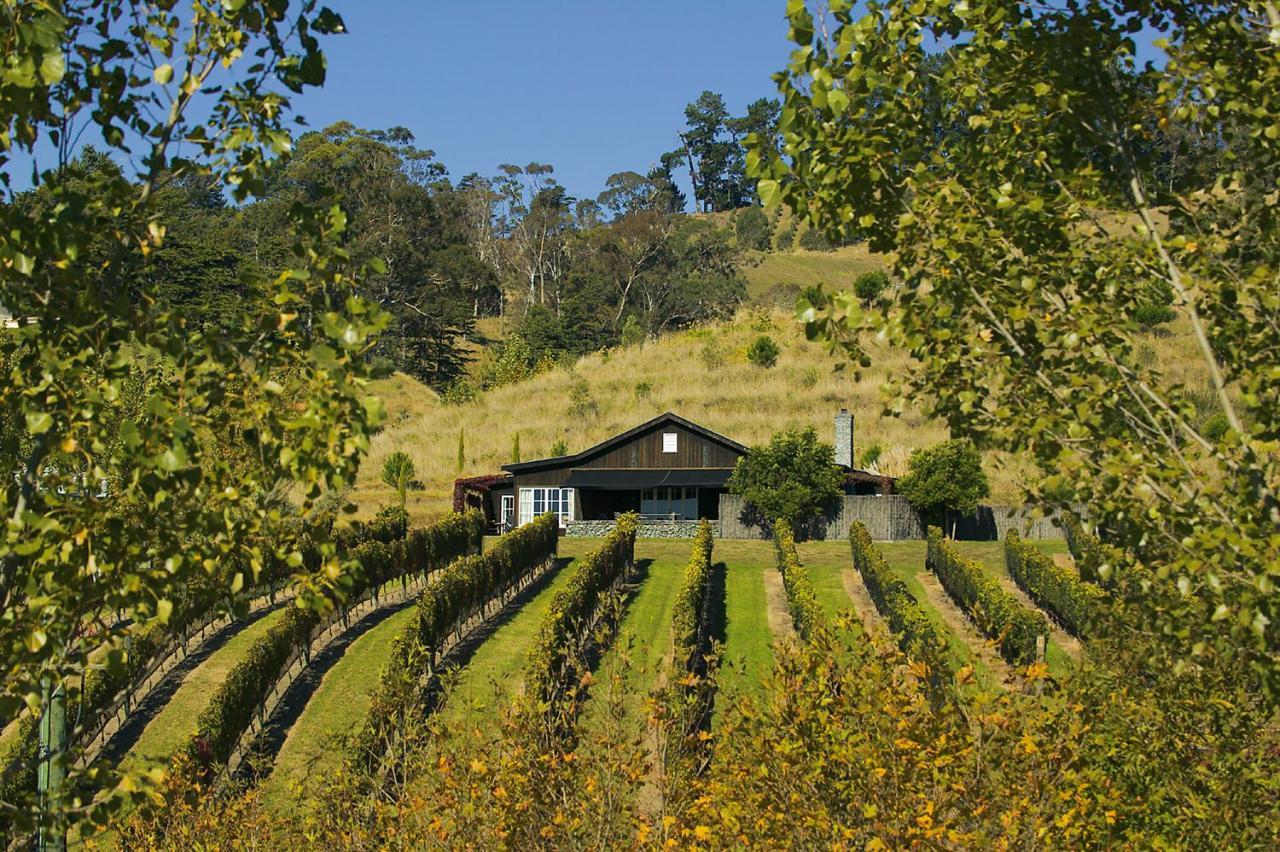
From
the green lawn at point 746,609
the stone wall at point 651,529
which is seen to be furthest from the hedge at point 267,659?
the stone wall at point 651,529

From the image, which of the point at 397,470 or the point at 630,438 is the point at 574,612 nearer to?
the point at 630,438

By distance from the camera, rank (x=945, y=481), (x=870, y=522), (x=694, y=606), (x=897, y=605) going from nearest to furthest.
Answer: (x=897, y=605)
(x=694, y=606)
(x=945, y=481)
(x=870, y=522)

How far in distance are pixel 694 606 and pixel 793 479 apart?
18.4m

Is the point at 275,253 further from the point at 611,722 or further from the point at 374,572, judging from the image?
the point at 611,722

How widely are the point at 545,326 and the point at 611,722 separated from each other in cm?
8075

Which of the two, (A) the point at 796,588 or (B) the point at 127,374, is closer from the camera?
(B) the point at 127,374

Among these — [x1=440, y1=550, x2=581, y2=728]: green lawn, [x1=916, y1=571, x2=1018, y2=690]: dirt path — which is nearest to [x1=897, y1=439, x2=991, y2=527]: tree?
[x1=916, y1=571, x2=1018, y2=690]: dirt path

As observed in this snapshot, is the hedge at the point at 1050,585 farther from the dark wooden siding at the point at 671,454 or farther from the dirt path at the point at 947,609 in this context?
the dark wooden siding at the point at 671,454

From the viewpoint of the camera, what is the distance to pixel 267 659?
22.9m

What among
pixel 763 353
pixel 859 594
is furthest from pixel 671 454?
pixel 763 353

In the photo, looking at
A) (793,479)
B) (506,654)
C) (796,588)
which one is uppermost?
(793,479)

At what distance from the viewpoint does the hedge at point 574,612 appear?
1731 cm

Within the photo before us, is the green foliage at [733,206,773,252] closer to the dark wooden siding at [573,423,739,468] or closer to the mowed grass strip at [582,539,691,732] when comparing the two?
the dark wooden siding at [573,423,739,468]

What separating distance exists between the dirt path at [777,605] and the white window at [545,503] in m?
13.3
